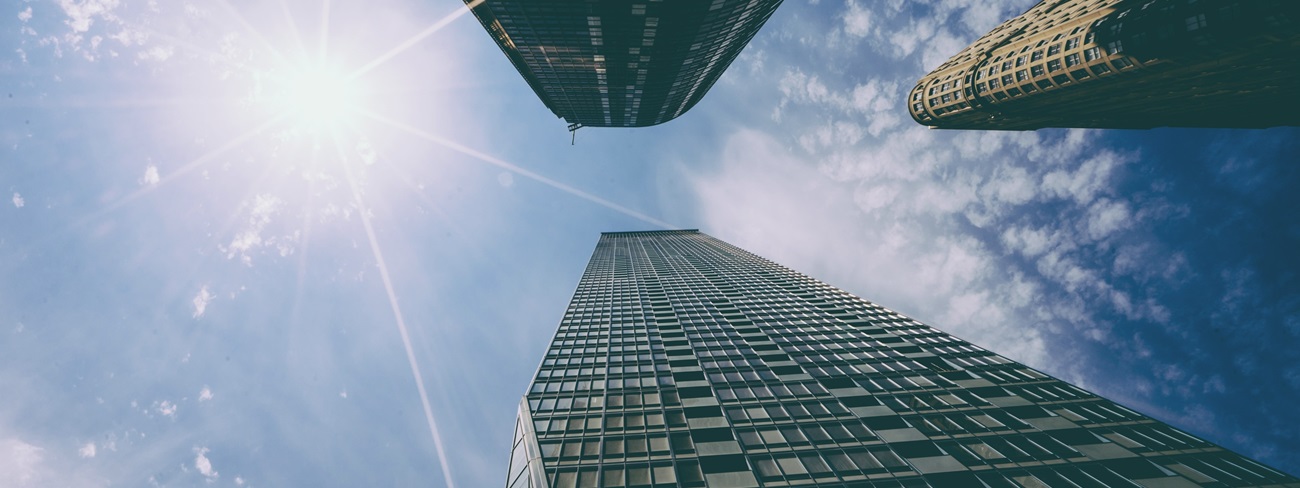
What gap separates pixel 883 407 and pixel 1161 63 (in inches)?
2013

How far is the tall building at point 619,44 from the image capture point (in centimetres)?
5525

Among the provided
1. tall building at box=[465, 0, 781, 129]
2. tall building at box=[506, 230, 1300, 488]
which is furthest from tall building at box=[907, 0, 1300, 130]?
tall building at box=[465, 0, 781, 129]

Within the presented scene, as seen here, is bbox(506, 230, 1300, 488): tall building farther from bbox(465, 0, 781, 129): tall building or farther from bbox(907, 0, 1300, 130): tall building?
bbox(465, 0, 781, 129): tall building

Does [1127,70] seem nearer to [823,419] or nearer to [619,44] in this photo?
[823,419]

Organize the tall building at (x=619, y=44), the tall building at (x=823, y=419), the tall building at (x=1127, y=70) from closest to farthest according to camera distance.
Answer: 1. the tall building at (x=823, y=419)
2. the tall building at (x=1127, y=70)
3. the tall building at (x=619, y=44)

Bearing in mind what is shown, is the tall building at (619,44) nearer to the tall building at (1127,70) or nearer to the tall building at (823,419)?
the tall building at (1127,70)

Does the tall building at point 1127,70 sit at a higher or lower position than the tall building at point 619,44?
lower

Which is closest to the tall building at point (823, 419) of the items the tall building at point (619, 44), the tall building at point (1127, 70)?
the tall building at point (1127, 70)

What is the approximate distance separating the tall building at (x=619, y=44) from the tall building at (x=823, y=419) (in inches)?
1541

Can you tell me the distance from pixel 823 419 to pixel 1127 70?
57523mm

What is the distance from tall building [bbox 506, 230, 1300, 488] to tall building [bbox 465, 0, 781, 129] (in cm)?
3913

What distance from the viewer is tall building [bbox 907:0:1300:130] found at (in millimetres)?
40688

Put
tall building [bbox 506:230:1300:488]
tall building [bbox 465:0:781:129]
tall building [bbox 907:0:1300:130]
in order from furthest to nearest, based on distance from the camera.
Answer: tall building [bbox 465:0:781:129]
tall building [bbox 907:0:1300:130]
tall building [bbox 506:230:1300:488]

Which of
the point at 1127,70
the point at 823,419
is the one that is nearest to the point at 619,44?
the point at 823,419
